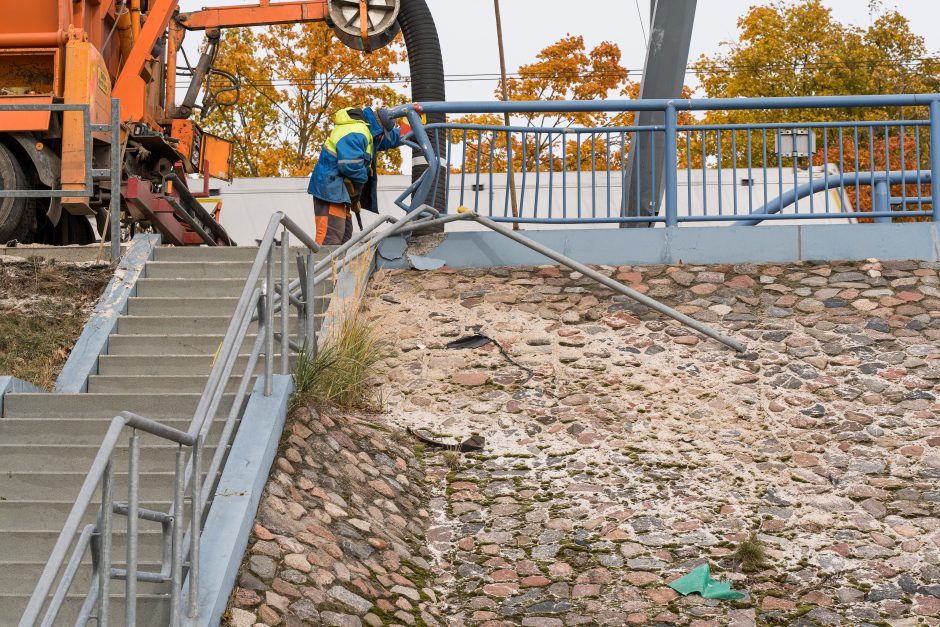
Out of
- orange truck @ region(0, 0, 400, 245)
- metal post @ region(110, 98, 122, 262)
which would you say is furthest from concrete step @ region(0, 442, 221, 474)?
orange truck @ region(0, 0, 400, 245)

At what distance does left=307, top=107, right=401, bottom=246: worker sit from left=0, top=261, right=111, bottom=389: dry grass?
6.99ft

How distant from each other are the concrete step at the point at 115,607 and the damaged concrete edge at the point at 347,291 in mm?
2979

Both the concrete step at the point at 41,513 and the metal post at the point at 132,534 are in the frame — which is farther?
the concrete step at the point at 41,513

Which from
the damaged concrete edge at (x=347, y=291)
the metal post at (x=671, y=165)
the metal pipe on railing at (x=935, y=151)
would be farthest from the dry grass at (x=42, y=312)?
the metal pipe on railing at (x=935, y=151)

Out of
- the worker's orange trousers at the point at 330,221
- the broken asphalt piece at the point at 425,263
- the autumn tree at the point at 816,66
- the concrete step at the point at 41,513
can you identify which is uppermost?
the autumn tree at the point at 816,66

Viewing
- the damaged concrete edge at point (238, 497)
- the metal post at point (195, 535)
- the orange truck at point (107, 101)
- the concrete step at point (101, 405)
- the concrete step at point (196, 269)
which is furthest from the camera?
the orange truck at point (107, 101)

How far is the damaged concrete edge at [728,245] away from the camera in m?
10.2

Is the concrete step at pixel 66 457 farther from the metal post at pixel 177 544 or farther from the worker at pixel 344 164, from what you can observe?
the worker at pixel 344 164

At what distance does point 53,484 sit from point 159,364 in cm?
181

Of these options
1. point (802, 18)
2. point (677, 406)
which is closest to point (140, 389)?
point (677, 406)

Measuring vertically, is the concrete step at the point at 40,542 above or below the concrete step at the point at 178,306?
below

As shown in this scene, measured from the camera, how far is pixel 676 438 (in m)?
7.89

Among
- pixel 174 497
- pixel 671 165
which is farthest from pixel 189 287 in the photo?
→ pixel 174 497

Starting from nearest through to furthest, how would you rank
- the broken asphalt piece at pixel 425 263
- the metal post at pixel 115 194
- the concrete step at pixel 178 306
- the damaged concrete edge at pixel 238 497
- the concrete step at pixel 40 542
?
the damaged concrete edge at pixel 238 497
the concrete step at pixel 40 542
the concrete step at pixel 178 306
the metal post at pixel 115 194
the broken asphalt piece at pixel 425 263
